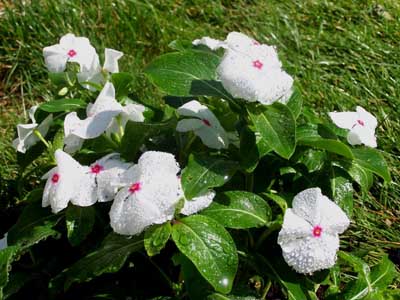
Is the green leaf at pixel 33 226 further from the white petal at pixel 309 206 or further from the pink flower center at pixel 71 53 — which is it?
the white petal at pixel 309 206

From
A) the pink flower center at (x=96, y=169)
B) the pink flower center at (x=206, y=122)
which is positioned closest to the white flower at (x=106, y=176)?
the pink flower center at (x=96, y=169)

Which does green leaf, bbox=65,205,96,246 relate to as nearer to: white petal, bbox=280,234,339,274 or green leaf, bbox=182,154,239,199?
green leaf, bbox=182,154,239,199

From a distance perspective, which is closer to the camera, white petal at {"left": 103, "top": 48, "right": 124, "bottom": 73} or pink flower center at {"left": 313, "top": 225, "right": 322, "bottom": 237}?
pink flower center at {"left": 313, "top": 225, "right": 322, "bottom": 237}

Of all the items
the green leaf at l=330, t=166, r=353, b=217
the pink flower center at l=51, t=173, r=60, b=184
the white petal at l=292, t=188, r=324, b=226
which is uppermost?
the pink flower center at l=51, t=173, r=60, b=184

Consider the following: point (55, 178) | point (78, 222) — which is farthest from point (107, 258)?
point (55, 178)

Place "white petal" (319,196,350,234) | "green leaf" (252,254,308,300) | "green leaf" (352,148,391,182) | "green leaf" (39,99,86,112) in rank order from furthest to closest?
"green leaf" (39,99,86,112), "green leaf" (352,148,391,182), "green leaf" (252,254,308,300), "white petal" (319,196,350,234)

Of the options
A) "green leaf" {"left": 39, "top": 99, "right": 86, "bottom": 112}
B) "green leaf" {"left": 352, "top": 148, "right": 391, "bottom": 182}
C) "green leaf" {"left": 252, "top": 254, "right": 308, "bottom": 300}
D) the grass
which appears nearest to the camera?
"green leaf" {"left": 252, "top": 254, "right": 308, "bottom": 300}

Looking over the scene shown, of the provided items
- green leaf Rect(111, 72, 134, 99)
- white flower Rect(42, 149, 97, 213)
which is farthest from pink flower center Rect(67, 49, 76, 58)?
white flower Rect(42, 149, 97, 213)

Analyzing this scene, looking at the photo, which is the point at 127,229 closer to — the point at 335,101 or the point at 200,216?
the point at 200,216

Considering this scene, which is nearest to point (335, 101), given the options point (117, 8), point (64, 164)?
point (117, 8)
